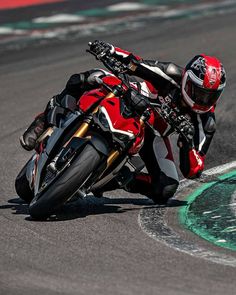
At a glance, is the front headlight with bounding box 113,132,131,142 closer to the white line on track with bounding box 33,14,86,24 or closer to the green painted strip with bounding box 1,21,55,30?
the green painted strip with bounding box 1,21,55,30

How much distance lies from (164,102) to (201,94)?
0.39 m

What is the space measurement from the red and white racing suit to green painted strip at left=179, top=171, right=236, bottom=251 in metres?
0.30

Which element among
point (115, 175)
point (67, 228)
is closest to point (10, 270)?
point (67, 228)

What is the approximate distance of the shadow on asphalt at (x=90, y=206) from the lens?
7.94 metres

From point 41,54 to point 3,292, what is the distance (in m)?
11.1

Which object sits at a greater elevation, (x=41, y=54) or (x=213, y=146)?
(x=213, y=146)

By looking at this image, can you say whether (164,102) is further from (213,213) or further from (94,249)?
(94,249)

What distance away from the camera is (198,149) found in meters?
8.12

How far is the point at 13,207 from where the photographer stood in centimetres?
826

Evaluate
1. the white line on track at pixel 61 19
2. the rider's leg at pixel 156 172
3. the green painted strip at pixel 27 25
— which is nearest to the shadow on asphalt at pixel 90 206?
the rider's leg at pixel 156 172

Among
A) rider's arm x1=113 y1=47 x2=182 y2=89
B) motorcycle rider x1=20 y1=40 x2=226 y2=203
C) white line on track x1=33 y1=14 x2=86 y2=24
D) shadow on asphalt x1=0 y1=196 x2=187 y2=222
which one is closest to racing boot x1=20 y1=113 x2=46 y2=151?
motorcycle rider x1=20 y1=40 x2=226 y2=203

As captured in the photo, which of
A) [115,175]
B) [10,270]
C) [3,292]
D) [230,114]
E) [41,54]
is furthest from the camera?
[41,54]

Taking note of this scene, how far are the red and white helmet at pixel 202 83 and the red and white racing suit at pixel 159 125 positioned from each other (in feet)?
0.71

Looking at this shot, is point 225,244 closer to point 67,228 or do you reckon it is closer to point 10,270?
point 67,228
